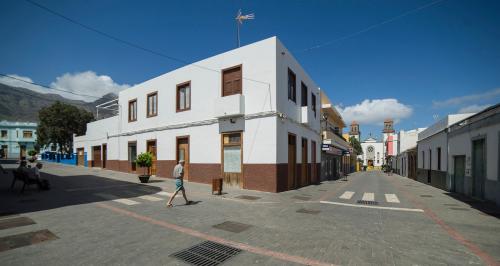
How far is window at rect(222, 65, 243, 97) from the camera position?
45.6 feet

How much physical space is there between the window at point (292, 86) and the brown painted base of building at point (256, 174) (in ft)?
14.3

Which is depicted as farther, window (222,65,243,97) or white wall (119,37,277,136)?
window (222,65,243,97)

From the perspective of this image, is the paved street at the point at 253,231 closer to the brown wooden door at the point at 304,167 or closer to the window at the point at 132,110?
the brown wooden door at the point at 304,167

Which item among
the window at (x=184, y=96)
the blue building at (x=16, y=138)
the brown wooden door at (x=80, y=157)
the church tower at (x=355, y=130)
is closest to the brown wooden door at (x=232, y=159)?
the window at (x=184, y=96)

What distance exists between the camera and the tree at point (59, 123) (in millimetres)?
41750

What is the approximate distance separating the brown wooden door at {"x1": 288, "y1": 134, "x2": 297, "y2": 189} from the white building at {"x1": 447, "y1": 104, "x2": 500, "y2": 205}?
8896 mm

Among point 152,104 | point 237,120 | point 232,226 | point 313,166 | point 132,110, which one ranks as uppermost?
point 152,104

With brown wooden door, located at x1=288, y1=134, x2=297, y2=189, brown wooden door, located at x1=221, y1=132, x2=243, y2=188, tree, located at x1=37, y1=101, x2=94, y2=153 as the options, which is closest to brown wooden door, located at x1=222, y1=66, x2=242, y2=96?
brown wooden door, located at x1=221, y1=132, x2=243, y2=188

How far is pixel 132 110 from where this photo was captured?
21906 mm

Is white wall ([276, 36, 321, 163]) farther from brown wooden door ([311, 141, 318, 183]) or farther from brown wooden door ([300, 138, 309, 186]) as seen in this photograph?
brown wooden door ([311, 141, 318, 183])

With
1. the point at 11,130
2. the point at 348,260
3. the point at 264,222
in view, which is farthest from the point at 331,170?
the point at 11,130

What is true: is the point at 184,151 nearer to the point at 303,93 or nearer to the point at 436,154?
the point at 303,93

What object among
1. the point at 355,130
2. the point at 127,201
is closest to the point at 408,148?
the point at 127,201

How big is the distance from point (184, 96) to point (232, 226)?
1223cm
